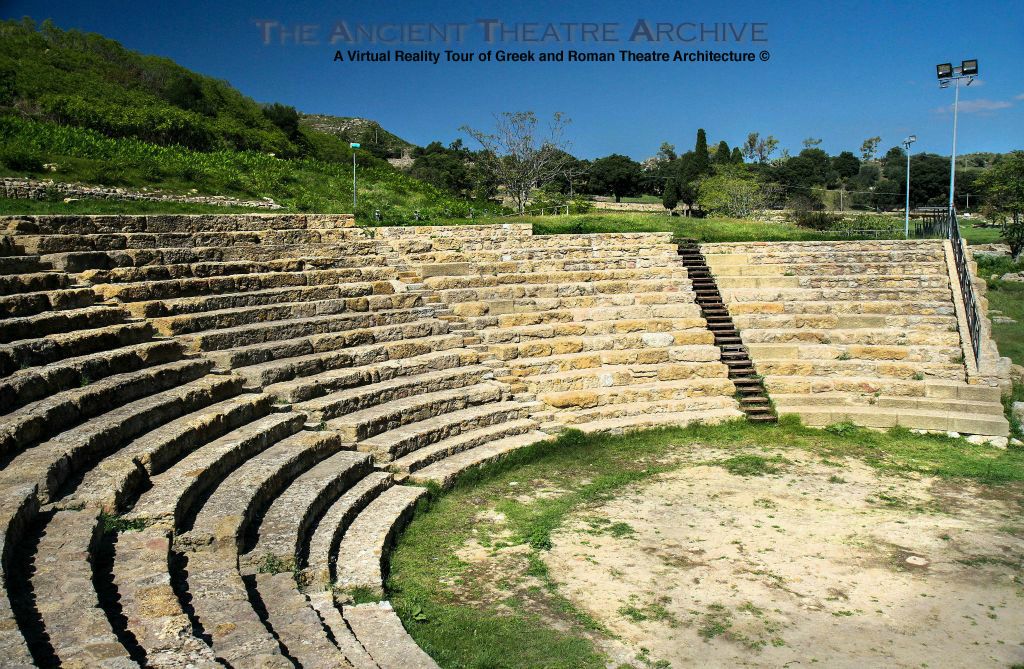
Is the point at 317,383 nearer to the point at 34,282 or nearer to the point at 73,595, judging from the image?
the point at 34,282

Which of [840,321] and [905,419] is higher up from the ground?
[840,321]

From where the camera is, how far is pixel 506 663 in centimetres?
517

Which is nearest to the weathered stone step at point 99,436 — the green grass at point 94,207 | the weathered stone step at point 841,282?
→ the green grass at point 94,207

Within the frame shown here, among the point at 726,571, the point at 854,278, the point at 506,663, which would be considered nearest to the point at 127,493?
the point at 506,663

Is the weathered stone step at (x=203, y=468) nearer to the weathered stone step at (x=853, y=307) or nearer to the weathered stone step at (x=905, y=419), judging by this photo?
the weathered stone step at (x=905, y=419)

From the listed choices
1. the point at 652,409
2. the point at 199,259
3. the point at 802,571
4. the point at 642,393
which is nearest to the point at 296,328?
the point at 199,259

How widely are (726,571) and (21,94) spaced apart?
801 inches

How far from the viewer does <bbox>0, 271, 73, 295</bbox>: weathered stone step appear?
8.06 meters

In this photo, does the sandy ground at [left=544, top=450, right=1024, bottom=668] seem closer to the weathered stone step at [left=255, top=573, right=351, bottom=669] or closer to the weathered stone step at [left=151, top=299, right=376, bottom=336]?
the weathered stone step at [left=255, top=573, right=351, bottom=669]

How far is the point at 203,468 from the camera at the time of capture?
6477 mm

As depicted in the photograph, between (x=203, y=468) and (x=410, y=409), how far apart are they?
3.20 metres

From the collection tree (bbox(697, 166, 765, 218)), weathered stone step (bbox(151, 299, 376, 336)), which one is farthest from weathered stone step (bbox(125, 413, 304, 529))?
tree (bbox(697, 166, 765, 218))

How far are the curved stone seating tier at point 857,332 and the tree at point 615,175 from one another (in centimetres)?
4092

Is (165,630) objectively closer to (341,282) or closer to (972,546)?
(972,546)
